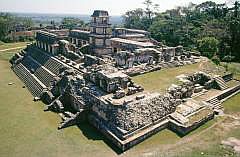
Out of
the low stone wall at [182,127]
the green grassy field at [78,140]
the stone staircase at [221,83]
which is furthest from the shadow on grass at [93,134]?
the stone staircase at [221,83]

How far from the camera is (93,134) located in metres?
16.7

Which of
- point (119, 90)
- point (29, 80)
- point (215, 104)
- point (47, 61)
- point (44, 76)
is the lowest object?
point (215, 104)

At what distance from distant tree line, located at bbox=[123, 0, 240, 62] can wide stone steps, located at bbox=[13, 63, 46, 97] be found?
61.7 feet

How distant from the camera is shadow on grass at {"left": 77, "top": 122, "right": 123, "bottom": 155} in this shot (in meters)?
15.1

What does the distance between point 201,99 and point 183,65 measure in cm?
690

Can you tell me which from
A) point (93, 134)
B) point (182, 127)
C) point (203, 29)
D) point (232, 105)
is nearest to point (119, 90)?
point (93, 134)

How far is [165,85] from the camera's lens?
2036 cm

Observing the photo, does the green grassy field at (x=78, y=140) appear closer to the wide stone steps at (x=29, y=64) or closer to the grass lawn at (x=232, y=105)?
the grass lawn at (x=232, y=105)

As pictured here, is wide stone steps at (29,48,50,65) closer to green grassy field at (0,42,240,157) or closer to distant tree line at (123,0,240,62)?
Answer: green grassy field at (0,42,240,157)

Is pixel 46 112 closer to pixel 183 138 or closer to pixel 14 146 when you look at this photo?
pixel 14 146

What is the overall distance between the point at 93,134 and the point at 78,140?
1105 millimetres

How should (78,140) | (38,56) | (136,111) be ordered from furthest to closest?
(38,56), (136,111), (78,140)

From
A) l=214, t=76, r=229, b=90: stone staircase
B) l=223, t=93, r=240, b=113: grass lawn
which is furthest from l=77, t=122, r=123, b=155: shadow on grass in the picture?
l=214, t=76, r=229, b=90: stone staircase

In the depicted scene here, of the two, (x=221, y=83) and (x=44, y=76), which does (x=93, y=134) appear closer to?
(x=44, y=76)
